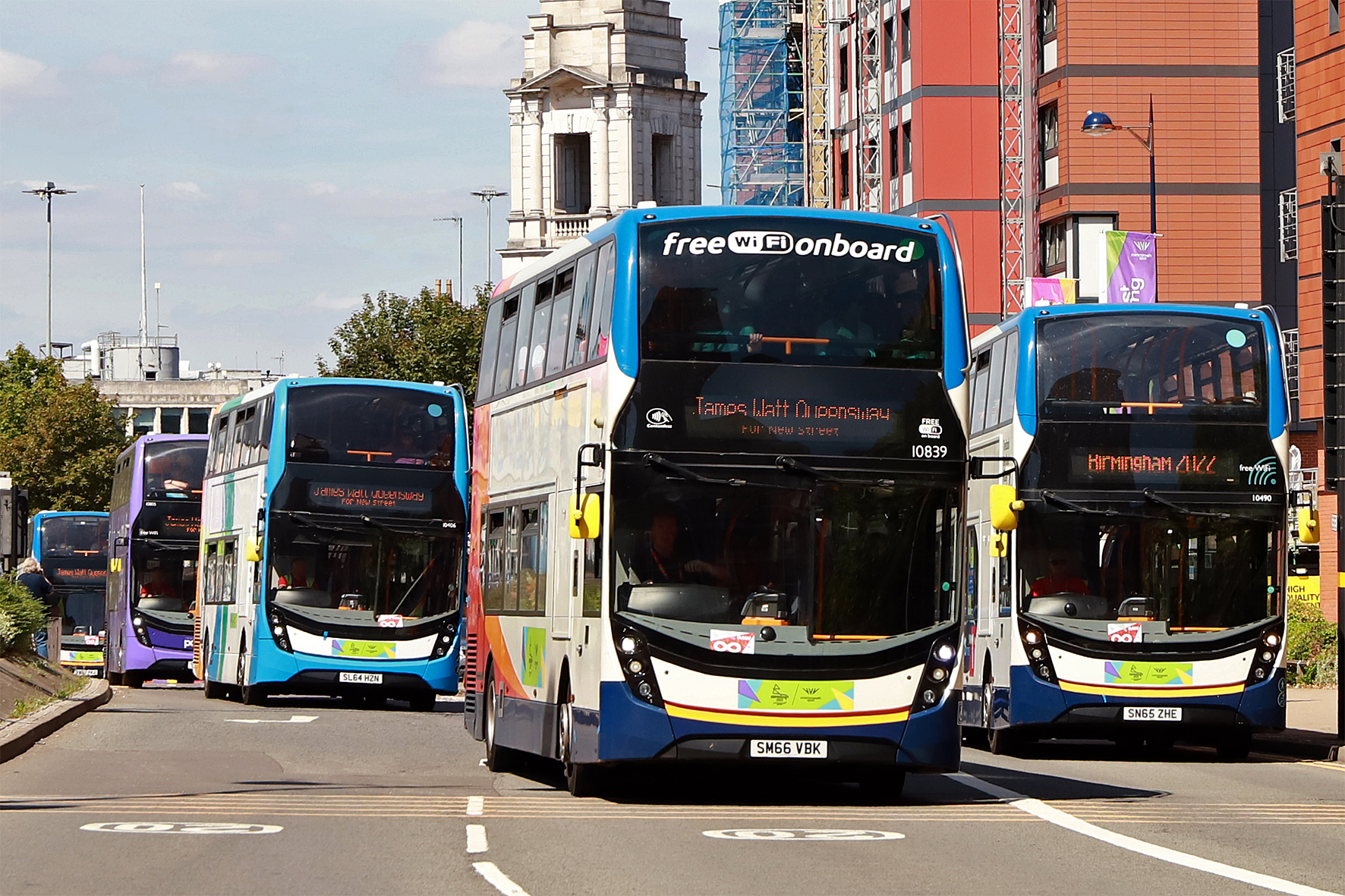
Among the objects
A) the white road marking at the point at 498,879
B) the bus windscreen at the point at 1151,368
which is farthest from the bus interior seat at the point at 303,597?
the white road marking at the point at 498,879

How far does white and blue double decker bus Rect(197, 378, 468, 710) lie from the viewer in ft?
105

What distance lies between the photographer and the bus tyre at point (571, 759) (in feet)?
56.7

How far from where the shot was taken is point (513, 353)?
21016 mm

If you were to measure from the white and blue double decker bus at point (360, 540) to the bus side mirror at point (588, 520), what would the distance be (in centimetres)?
1577

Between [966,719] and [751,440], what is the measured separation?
28.7ft

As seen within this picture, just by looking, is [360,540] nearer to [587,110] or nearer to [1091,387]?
[1091,387]

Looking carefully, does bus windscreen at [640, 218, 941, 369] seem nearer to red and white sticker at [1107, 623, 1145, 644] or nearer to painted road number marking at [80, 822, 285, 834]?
painted road number marking at [80, 822, 285, 834]

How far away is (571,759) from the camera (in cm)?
1723

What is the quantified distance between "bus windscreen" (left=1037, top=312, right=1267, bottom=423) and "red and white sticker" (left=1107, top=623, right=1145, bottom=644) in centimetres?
194

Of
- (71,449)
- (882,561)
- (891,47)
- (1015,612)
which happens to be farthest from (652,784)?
(71,449)

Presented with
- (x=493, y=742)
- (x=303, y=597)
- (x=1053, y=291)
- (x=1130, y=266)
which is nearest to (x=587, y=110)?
(x=1053, y=291)

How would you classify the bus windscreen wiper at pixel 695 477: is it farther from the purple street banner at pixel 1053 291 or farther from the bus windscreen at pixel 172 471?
the purple street banner at pixel 1053 291

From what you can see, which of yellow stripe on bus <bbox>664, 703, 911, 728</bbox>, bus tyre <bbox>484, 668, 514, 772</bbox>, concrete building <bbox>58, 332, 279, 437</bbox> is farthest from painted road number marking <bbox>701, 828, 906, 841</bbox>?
concrete building <bbox>58, 332, 279, 437</bbox>

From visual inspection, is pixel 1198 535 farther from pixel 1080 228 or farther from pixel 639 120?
pixel 639 120
